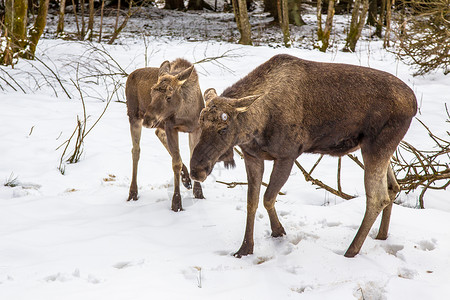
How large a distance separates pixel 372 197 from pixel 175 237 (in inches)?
79.9

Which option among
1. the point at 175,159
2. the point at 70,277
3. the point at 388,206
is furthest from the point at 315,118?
the point at 70,277

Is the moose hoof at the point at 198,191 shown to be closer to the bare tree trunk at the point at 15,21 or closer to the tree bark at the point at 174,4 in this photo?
the bare tree trunk at the point at 15,21

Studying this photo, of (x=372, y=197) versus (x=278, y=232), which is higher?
(x=372, y=197)

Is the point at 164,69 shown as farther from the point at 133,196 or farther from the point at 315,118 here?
the point at 315,118

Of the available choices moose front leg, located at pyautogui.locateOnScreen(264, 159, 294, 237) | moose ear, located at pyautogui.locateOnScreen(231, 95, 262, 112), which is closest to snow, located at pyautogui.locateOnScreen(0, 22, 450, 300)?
moose front leg, located at pyautogui.locateOnScreen(264, 159, 294, 237)

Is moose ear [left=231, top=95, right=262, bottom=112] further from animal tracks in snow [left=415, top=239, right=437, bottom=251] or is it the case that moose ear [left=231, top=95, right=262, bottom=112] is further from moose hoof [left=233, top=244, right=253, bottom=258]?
animal tracks in snow [left=415, top=239, right=437, bottom=251]

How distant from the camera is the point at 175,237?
4.91m

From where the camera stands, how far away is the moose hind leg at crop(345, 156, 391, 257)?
14.1ft

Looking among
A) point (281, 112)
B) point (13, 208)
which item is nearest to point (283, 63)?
point (281, 112)

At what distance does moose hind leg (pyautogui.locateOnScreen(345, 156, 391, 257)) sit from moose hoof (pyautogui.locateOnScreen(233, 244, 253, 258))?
89 centimetres

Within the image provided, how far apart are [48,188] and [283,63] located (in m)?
3.90

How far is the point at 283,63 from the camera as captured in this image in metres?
4.52

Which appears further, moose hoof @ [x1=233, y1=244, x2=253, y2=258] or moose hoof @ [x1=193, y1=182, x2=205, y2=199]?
moose hoof @ [x1=193, y1=182, x2=205, y2=199]

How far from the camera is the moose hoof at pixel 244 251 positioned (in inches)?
173
